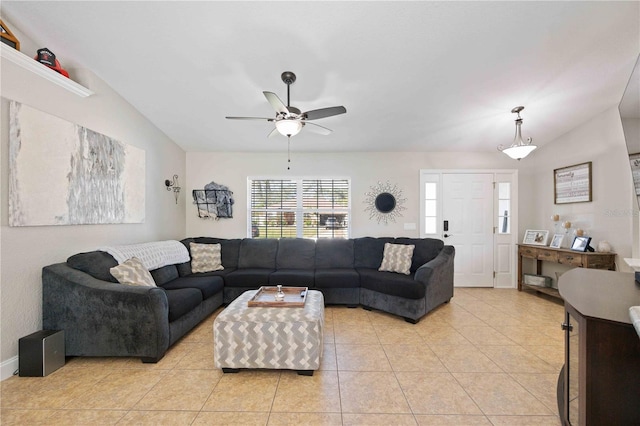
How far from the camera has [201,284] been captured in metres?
3.15

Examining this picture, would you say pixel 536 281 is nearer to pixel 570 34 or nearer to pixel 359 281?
pixel 359 281

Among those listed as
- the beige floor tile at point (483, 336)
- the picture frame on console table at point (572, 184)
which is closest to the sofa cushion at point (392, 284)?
the beige floor tile at point (483, 336)

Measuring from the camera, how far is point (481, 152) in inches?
185

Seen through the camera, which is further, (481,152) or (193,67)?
(481,152)

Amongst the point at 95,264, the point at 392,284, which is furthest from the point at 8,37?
the point at 392,284

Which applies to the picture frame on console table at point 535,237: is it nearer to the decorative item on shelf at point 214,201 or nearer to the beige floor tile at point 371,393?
the beige floor tile at point 371,393

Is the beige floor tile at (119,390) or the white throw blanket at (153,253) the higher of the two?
the white throw blanket at (153,253)

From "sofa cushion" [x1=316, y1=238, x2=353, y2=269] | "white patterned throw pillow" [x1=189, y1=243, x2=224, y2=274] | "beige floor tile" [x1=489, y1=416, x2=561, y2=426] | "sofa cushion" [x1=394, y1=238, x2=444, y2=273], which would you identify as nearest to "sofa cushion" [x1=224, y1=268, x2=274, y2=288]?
"white patterned throw pillow" [x1=189, y1=243, x2=224, y2=274]

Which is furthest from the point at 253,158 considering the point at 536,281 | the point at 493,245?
the point at 536,281

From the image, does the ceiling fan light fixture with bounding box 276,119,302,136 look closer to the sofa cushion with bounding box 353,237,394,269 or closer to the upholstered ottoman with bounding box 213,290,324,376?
the upholstered ottoman with bounding box 213,290,324,376

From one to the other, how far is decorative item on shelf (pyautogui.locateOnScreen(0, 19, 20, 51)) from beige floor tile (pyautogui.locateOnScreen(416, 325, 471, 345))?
4470mm

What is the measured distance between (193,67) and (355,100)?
1810 mm

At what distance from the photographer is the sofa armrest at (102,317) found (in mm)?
2242

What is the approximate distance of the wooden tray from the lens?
2311mm
